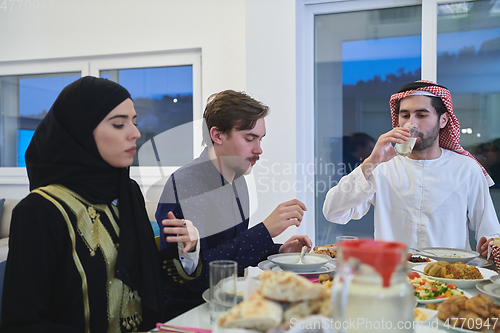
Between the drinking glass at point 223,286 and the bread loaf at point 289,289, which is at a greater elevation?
the bread loaf at point 289,289

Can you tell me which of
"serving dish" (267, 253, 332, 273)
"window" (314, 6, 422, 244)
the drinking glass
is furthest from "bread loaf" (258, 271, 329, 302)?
"window" (314, 6, 422, 244)

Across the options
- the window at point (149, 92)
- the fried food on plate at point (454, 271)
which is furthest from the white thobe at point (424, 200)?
the window at point (149, 92)

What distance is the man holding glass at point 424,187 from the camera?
7.25ft

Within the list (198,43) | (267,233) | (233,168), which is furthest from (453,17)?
(267,233)

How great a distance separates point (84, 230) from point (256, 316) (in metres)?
0.77

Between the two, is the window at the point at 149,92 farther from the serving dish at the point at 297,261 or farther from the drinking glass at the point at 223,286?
the drinking glass at the point at 223,286

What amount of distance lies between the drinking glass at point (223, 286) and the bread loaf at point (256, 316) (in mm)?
201

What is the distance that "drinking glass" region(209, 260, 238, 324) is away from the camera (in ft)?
2.74

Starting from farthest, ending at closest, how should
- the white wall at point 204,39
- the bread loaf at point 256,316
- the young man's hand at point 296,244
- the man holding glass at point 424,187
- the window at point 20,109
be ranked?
the window at point 20,109, the white wall at point 204,39, the man holding glass at point 424,187, the young man's hand at point 296,244, the bread loaf at point 256,316

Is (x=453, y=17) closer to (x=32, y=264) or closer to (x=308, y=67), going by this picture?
(x=308, y=67)

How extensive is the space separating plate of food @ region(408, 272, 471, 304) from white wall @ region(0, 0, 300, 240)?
207cm

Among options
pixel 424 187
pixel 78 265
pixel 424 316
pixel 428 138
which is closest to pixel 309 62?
pixel 428 138

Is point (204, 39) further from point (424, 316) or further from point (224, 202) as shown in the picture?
point (424, 316)

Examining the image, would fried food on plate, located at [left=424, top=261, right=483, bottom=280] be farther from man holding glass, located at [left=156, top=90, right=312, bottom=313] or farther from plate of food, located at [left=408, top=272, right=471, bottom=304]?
man holding glass, located at [left=156, top=90, right=312, bottom=313]
